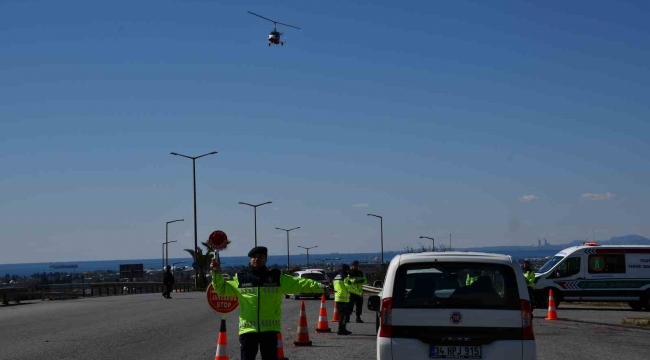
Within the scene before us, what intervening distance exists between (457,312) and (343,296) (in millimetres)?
11221

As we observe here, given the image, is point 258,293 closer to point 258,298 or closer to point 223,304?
point 258,298

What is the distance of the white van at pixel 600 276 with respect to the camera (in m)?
32.2

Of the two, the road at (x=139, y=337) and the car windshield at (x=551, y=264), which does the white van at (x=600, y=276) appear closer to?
the car windshield at (x=551, y=264)

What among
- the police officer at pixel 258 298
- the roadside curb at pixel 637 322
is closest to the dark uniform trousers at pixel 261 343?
the police officer at pixel 258 298

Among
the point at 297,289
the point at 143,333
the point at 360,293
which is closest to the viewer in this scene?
the point at 297,289

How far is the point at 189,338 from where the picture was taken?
19.6 metres

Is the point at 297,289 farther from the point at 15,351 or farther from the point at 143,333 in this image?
the point at 143,333

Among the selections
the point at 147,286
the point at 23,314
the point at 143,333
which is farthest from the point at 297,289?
the point at 147,286

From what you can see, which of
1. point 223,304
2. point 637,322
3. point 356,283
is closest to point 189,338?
point 356,283

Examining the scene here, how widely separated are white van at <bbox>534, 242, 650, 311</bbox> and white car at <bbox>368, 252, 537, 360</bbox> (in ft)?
77.5

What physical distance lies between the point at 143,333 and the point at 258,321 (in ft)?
39.2

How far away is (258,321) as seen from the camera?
32.2ft

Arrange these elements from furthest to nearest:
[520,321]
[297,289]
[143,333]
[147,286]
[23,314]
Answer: [147,286]
[23,314]
[143,333]
[297,289]
[520,321]

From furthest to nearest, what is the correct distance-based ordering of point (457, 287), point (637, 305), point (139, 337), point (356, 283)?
point (637, 305), point (356, 283), point (139, 337), point (457, 287)
